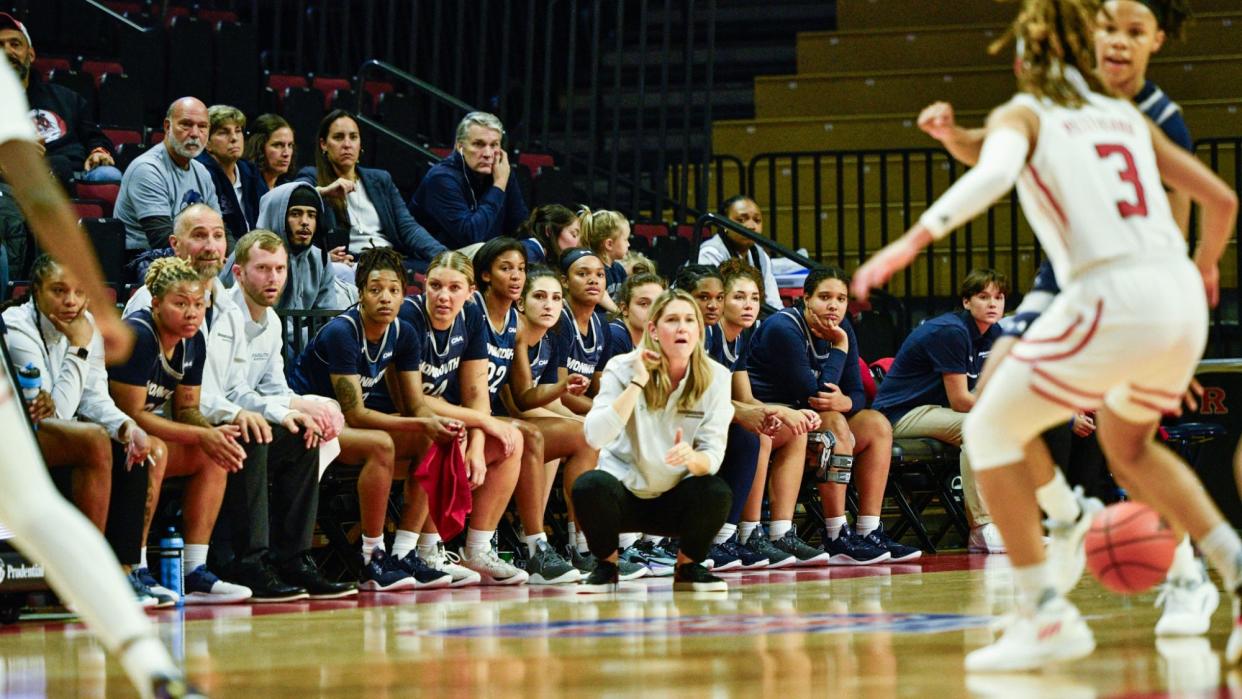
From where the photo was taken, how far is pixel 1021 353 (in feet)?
11.3

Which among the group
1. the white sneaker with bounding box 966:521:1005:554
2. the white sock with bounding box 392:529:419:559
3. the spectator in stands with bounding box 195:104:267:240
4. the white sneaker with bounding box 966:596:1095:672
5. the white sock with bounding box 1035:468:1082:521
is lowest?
the white sneaker with bounding box 966:521:1005:554

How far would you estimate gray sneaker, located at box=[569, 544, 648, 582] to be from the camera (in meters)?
7.01

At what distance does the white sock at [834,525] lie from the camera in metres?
8.06

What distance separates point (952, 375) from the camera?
28.3 feet

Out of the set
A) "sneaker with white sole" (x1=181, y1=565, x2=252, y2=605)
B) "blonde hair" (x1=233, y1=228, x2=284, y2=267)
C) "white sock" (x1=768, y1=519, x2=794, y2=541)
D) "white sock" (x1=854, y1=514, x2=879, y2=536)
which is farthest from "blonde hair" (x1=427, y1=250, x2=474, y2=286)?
"white sock" (x1=854, y1=514, x2=879, y2=536)

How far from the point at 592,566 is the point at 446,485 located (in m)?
0.84

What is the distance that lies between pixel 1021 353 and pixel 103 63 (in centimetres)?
727

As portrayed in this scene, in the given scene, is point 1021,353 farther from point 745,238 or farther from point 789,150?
point 789,150

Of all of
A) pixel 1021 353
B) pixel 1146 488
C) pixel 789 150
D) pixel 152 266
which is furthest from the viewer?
pixel 789 150

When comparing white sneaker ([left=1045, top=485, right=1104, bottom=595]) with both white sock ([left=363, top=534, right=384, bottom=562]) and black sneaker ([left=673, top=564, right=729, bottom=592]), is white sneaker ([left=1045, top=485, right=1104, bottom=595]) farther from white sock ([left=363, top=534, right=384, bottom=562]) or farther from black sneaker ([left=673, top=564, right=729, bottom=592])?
white sock ([left=363, top=534, right=384, bottom=562])

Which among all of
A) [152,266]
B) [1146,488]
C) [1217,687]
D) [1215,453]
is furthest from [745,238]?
[1217,687]

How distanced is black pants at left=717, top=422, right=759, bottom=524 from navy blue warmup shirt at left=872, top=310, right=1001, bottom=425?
1.80m

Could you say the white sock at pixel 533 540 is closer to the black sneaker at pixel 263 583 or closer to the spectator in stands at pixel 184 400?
the black sneaker at pixel 263 583

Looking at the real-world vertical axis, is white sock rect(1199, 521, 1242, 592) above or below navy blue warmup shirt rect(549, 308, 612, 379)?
below
